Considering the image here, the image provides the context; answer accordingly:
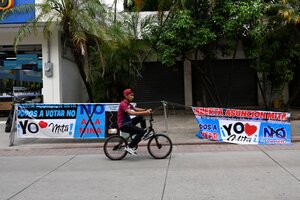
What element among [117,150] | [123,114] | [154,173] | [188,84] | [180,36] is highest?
[180,36]

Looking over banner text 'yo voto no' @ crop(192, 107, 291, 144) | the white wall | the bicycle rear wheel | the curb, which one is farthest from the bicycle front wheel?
the white wall

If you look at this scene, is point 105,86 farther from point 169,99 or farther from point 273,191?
point 273,191

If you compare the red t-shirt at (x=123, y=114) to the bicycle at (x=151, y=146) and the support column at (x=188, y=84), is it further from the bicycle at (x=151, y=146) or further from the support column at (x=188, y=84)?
the support column at (x=188, y=84)

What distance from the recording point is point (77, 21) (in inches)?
547

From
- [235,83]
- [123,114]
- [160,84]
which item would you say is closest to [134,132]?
[123,114]

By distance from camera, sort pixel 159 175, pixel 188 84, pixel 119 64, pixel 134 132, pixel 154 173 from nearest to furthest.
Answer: pixel 159 175
pixel 154 173
pixel 134 132
pixel 119 64
pixel 188 84

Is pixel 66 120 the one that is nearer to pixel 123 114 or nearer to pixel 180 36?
pixel 123 114

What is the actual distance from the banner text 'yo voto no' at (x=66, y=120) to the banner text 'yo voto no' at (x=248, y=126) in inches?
110

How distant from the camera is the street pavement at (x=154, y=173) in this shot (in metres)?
6.42

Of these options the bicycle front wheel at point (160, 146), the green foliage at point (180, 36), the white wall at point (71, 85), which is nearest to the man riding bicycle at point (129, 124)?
the bicycle front wheel at point (160, 146)

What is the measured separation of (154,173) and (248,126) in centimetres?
465

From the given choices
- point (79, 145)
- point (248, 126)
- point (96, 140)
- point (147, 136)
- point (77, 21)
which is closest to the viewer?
point (147, 136)

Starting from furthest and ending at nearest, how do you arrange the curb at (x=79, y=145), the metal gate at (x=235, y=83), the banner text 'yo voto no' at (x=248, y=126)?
1. the metal gate at (x=235, y=83)
2. the curb at (x=79, y=145)
3. the banner text 'yo voto no' at (x=248, y=126)

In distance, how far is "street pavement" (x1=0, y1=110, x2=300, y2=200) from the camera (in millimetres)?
6422
